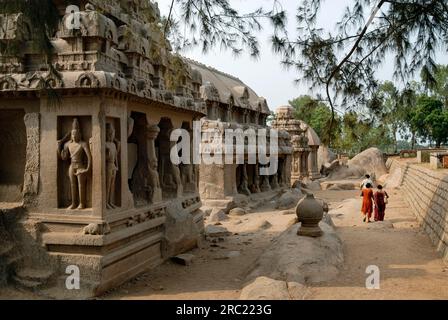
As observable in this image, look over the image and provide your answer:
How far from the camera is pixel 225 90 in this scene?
22.8 m

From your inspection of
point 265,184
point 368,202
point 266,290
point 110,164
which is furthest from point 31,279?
point 265,184

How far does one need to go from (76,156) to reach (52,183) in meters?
0.63

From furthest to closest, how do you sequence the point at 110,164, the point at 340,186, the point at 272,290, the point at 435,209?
the point at 340,186 → the point at 435,209 → the point at 110,164 → the point at 272,290

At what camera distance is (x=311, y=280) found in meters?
6.91

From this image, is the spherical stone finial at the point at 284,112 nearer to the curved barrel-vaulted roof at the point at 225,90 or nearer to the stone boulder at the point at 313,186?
the curved barrel-vaulted roof at the point at 225,90

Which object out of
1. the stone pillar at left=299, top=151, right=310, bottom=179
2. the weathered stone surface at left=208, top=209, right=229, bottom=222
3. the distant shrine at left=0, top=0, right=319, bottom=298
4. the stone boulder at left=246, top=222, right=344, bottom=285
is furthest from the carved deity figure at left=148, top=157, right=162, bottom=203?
the stone pillar at left=299, top=151, right=310, bottom=179

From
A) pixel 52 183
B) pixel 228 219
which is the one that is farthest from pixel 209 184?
pixel 52 183

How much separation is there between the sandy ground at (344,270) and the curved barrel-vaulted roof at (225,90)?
859cm

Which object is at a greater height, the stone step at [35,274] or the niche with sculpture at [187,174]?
the niche with sculpture at [187,174]

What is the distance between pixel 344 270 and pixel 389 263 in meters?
1.16

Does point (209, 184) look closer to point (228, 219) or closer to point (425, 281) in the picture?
point (228, 219)

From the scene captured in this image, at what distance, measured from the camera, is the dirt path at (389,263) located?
649 centimetres

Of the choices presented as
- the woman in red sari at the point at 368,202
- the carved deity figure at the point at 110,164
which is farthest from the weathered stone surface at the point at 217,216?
the carved deity figure at the point at 110,164

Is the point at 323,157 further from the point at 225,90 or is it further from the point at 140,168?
the point at 140,168
